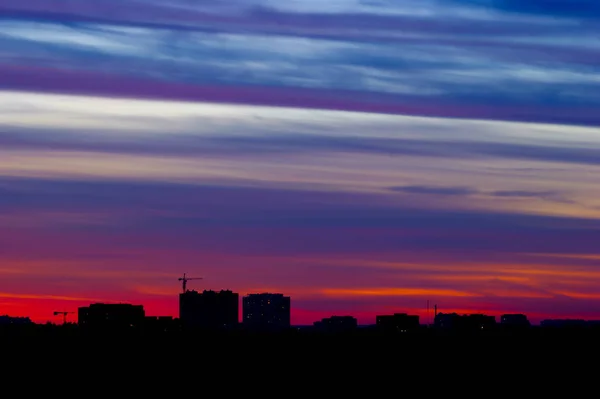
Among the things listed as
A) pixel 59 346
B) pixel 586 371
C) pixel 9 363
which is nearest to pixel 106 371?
pixel 9 363

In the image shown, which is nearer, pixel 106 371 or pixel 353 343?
pixel 106 371

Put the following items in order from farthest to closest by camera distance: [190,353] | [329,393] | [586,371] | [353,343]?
1. [353,343]
2. [190,353]
3. [586,371]
4. [329,393]

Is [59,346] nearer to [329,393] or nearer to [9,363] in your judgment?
[9,363]

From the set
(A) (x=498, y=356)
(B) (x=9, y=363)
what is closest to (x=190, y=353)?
(B) (x=9, y=363)

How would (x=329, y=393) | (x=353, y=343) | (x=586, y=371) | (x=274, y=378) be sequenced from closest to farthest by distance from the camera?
(x=329, y=393)
(x=274, y=378)
(x=586, y=371)
(x=353, y=343)

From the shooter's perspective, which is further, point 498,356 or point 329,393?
point 498,356

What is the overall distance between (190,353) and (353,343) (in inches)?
1276

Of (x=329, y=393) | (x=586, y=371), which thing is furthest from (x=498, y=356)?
(x=329, y=393)

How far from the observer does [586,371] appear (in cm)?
11556

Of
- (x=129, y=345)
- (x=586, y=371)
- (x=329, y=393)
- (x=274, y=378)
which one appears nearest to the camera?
(x=329, y=393)

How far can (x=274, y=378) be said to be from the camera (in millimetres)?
105250

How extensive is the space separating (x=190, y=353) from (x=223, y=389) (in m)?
34.8

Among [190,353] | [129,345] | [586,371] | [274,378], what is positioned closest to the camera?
[274,378]

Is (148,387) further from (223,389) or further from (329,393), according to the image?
(329,393)
